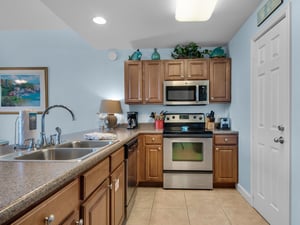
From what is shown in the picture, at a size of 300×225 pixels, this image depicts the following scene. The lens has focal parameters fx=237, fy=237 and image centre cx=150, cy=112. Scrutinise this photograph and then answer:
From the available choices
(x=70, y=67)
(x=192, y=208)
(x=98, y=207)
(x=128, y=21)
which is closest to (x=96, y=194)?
(x=98, y=207)

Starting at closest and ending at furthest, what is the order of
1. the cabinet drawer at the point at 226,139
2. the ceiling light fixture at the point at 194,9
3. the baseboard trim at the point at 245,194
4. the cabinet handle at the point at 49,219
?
the cabinet handle at the point at 49,219 → the ceiling light fixture at the point at 194,9 → the baseboard trim at the point at 245,194 → the cabinet drawer at the point at 226,139

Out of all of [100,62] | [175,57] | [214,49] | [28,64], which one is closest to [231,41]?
[214,49]

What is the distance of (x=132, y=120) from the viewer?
4.12 m

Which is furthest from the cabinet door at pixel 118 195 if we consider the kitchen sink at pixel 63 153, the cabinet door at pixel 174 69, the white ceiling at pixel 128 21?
the cabinet door at pixel 174 69

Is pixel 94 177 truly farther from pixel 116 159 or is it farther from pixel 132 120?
pixel 132 120

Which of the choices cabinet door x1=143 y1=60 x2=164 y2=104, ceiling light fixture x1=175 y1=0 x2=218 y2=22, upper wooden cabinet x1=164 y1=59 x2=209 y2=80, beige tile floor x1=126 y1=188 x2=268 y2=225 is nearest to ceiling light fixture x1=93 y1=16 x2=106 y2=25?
ceiling light fixture x1=175 y1=0 x2=218 y2=22

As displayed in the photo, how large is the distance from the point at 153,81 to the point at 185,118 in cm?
88

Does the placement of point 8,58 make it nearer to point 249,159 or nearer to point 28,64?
point 28,64

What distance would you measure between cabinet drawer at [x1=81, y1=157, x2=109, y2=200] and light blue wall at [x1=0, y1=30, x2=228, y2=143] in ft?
9.09

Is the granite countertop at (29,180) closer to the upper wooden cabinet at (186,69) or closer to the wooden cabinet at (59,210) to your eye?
the wooden cabinet at (59,210)

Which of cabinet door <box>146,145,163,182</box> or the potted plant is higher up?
the potted plant

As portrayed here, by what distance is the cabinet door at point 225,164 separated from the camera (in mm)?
3615

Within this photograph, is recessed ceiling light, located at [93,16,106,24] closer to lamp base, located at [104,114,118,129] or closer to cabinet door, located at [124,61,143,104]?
cabinet door, located at [124,61,143,104]

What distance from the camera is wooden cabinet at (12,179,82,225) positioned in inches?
32.3
